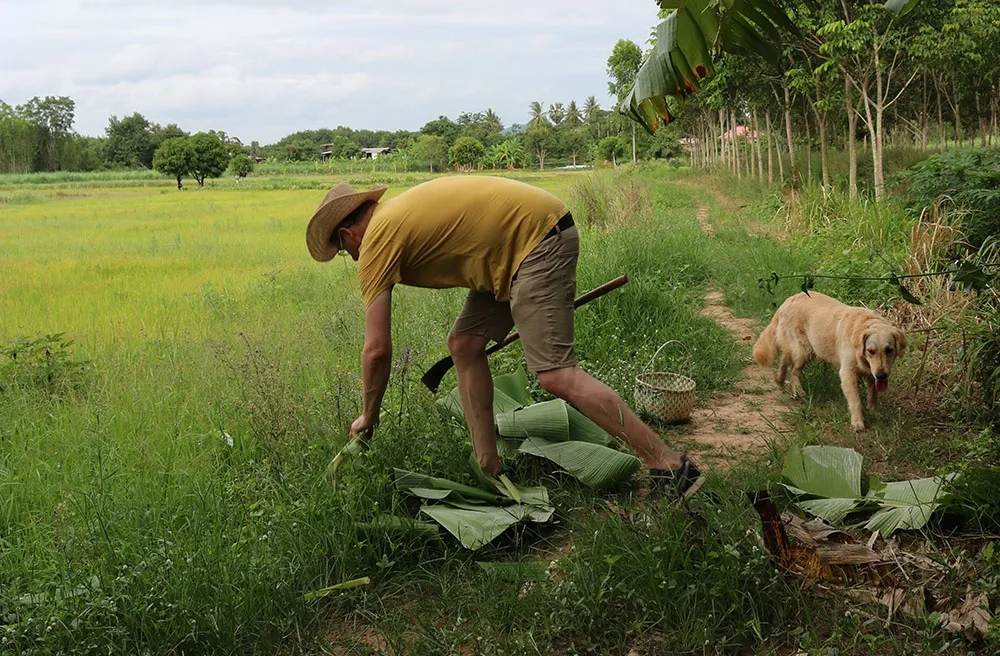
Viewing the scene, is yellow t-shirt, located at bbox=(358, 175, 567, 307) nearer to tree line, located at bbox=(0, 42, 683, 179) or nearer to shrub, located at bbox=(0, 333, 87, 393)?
shrub, located at bbox=(0, 333, 87, 393)

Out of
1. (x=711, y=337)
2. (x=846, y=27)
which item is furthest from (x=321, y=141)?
(x=711, y=337)

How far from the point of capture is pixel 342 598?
3045 millimetres

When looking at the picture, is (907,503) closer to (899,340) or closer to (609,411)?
(609,411)

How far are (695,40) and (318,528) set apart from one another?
2508mm

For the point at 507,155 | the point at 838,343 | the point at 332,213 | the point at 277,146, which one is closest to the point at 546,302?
the point at 332,213

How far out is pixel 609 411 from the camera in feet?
11.3

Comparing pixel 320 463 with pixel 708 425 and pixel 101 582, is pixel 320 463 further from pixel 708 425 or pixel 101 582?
pixel 708 425

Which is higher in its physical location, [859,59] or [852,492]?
[859,59]

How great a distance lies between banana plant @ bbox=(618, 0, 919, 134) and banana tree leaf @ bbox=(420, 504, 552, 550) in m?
1.82

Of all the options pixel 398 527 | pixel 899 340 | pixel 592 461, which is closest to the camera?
pixel 398 527

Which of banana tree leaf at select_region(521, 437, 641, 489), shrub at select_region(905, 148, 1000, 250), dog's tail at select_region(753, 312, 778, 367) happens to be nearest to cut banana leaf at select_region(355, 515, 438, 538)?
banana tree leaf at select_region(521, 437, 641, 489)

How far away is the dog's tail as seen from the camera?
5.41m

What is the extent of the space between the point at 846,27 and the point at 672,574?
13.0 m

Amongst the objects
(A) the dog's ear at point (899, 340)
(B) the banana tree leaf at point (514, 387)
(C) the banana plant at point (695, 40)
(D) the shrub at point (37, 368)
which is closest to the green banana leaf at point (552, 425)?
(B) the banana tree leaf at point (514, 387)
